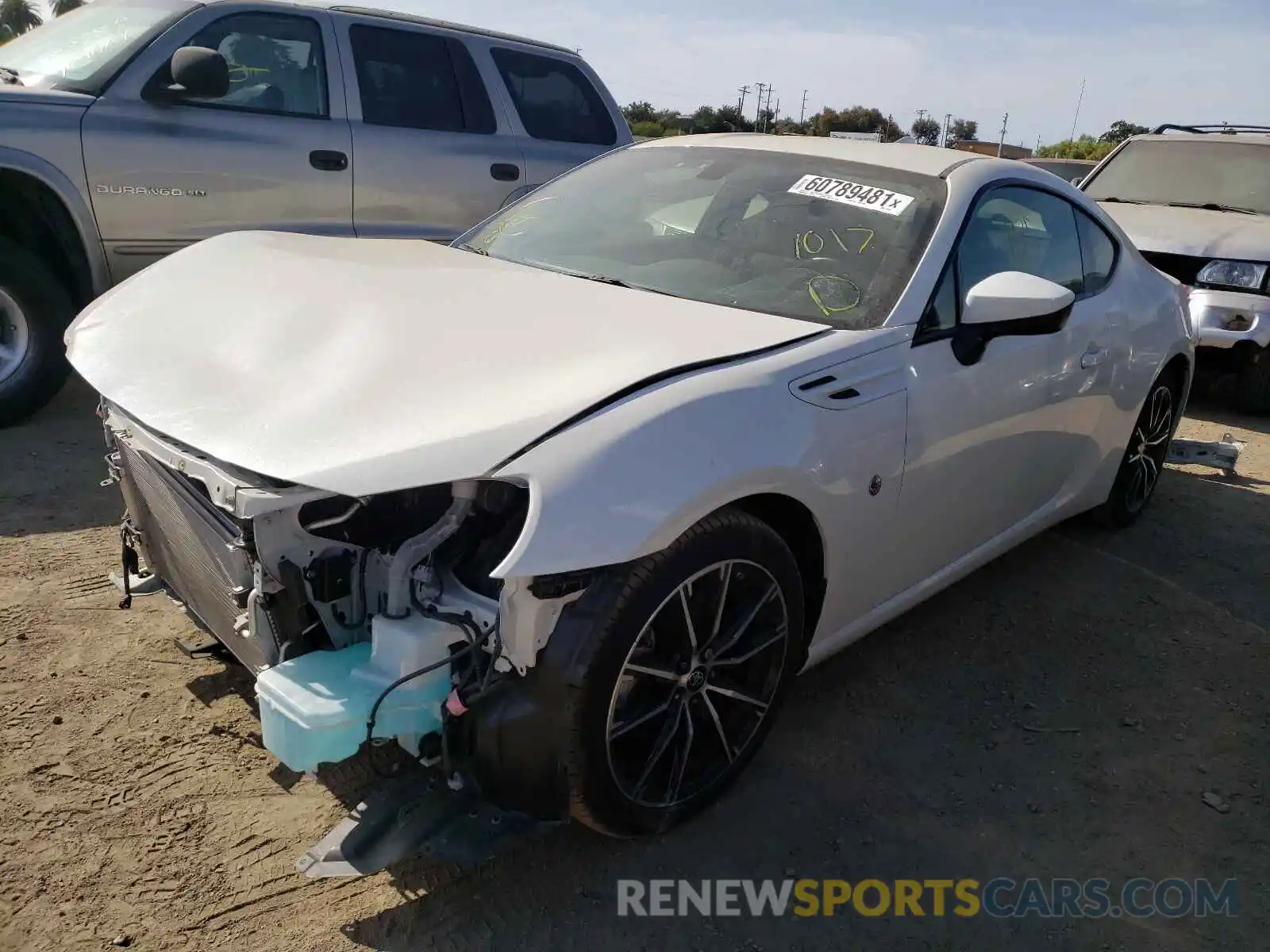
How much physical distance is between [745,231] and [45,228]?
12.2ft

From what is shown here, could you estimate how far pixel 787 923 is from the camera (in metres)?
2.34

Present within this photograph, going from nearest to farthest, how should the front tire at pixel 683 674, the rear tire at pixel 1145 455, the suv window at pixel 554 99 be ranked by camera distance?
1. the front tire at pixel 683 674
2. the rear tire at pixel 1145 455
3. the suv window at pixel 554 99

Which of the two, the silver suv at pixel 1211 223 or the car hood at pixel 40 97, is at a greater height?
the car hood at pixel 40 97

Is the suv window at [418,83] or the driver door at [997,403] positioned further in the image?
the suv window at [418,83]

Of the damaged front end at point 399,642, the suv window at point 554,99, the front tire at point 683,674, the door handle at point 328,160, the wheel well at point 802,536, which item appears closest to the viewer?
the damaged front end at point 399,642

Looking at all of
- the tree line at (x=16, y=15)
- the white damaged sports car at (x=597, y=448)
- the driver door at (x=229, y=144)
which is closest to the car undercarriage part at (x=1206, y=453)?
the white damaged sports car at (x=597, y=448)

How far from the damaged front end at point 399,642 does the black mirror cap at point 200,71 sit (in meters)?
3.20

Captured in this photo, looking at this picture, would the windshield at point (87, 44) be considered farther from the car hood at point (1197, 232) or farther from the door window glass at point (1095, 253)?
the car hood at point (1197, 232)

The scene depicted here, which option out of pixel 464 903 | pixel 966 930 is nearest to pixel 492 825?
pixel 464 903

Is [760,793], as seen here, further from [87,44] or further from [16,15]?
[16,15]

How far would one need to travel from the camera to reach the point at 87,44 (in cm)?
518

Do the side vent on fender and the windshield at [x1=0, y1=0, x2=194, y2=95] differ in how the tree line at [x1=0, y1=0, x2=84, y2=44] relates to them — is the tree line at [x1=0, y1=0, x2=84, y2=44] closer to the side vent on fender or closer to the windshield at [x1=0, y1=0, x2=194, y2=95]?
the windshield at [x1=0, y1=0, x2=194, y2=95]

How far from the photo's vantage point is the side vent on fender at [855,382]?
2.53 metres

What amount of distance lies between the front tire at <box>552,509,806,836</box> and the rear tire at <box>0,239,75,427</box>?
12.7ft
